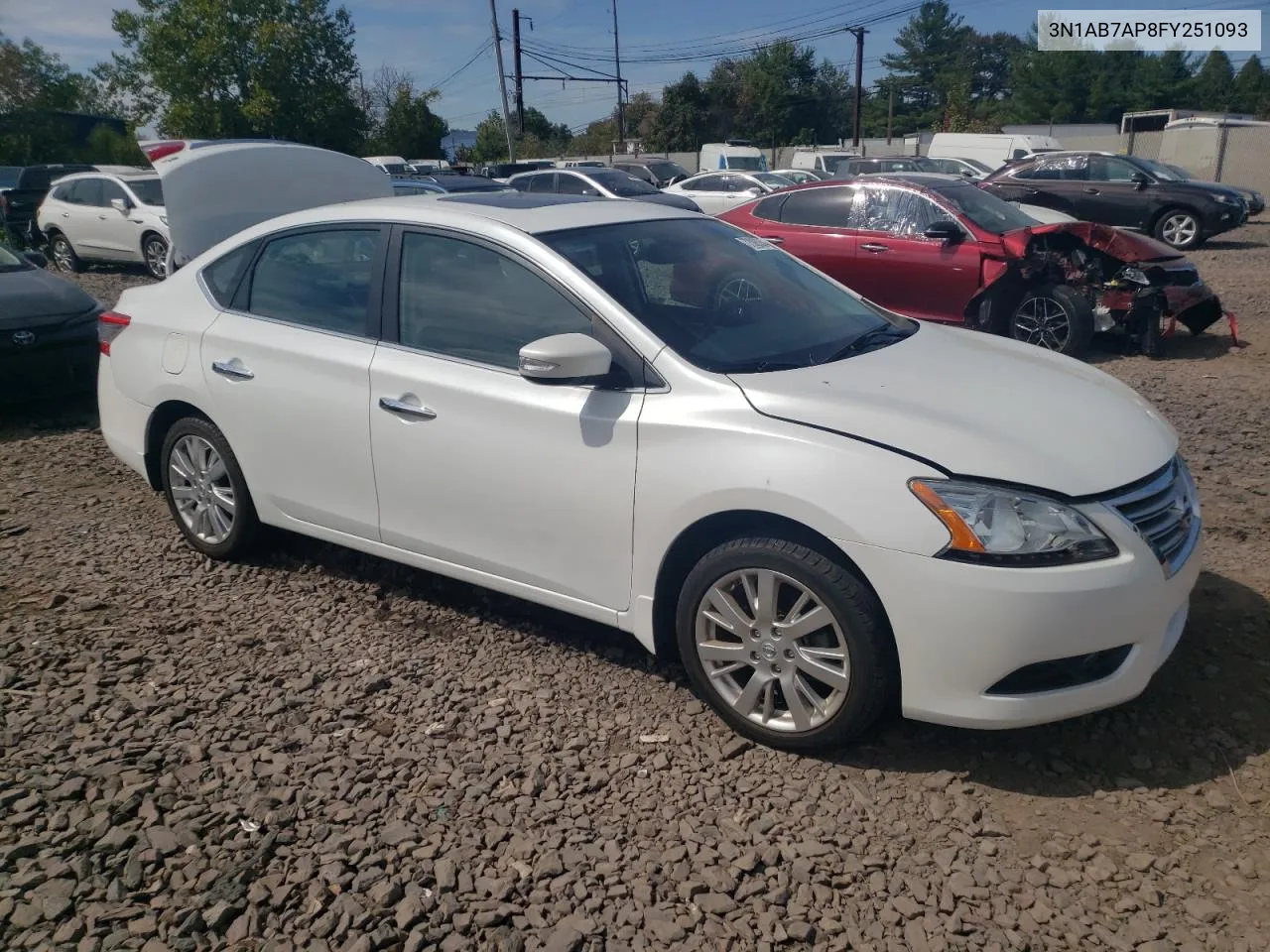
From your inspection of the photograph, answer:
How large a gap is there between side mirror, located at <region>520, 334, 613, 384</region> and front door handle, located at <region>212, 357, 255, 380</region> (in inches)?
64.8

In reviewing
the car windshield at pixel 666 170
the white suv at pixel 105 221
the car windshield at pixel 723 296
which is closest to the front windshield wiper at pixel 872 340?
the car windshield at pixel 723 296

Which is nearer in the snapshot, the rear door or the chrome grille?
the chrome grille

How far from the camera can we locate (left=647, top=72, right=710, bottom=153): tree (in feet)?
209

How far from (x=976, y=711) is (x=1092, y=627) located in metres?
0.40

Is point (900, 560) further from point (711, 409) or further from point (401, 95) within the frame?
point (401, 95)

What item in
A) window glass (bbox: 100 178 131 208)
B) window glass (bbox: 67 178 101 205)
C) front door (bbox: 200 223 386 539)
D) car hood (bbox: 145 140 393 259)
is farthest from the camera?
window glass (bbox: 67 178 101 205)

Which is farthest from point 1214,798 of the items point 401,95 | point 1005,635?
point 401,95

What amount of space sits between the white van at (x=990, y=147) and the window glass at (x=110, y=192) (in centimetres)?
2065

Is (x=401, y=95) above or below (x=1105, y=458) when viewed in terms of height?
above

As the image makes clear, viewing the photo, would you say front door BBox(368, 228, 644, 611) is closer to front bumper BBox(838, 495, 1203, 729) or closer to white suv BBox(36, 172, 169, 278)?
front bumper BBox(838, 495, 1203, 729)

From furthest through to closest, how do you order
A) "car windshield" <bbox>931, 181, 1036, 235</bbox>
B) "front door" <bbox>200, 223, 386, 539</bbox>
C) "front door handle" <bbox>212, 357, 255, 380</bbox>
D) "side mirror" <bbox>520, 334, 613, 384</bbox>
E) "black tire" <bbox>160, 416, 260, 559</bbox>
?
"car windshield" <bbox>931, 181, 1036, 235</bbox> < "black tire" <bbox>160, 416, 260, 559</bbox> < "front door handle" <bbox>212, 357, 255, 380</bbox> < "front door" <bbox>200, 223, 386, 539</bbox> < "side mirror" <bbox>520, 334, 613, 384</bbox>

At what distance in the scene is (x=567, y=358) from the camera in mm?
3117

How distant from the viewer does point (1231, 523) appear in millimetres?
4746

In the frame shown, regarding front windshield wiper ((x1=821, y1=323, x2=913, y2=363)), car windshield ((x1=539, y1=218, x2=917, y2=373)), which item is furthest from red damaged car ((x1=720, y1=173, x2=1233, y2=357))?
front windshield wiper ((x1=821, y1=323, x2=913, y2=363))
